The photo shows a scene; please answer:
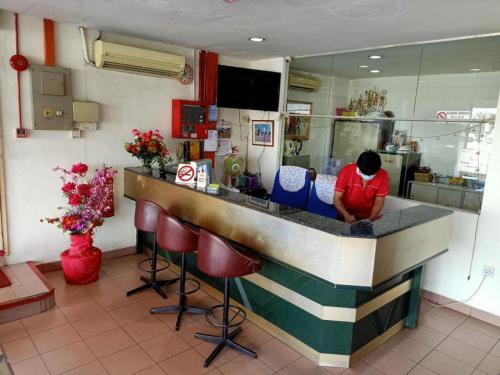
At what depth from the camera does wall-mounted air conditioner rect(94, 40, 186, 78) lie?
11.9 ft

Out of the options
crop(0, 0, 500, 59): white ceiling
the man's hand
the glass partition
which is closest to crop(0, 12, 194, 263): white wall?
crop(0, 0, 500, 59): white ceiling

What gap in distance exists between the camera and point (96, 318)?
2.99 metres

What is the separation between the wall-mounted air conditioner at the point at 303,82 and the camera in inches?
186

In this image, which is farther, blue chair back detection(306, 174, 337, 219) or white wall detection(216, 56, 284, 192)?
white wall detection(216, 56, 284, 192)

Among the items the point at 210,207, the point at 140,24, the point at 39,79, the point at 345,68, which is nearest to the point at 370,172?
the point at 210,207

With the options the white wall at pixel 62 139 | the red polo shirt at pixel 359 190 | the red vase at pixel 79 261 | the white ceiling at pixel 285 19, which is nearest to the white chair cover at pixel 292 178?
the red polo shirt at pixel 359 190

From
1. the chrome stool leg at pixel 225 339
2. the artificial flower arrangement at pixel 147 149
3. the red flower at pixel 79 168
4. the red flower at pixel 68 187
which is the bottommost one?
the chrome stool leg at pixel 225 339

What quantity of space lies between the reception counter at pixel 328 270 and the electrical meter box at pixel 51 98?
1611mm

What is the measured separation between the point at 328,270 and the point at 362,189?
4.22 ft

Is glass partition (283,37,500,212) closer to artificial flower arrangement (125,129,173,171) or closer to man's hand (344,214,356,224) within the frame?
man's hand (344,214,356,224)

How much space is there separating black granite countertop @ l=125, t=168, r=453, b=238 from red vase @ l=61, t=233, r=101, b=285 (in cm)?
151

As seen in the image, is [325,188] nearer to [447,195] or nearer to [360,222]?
[360,222]

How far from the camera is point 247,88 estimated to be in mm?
4703

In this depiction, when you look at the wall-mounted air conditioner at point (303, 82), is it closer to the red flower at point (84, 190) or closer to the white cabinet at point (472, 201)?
the white cabinet at point (472, 201)
